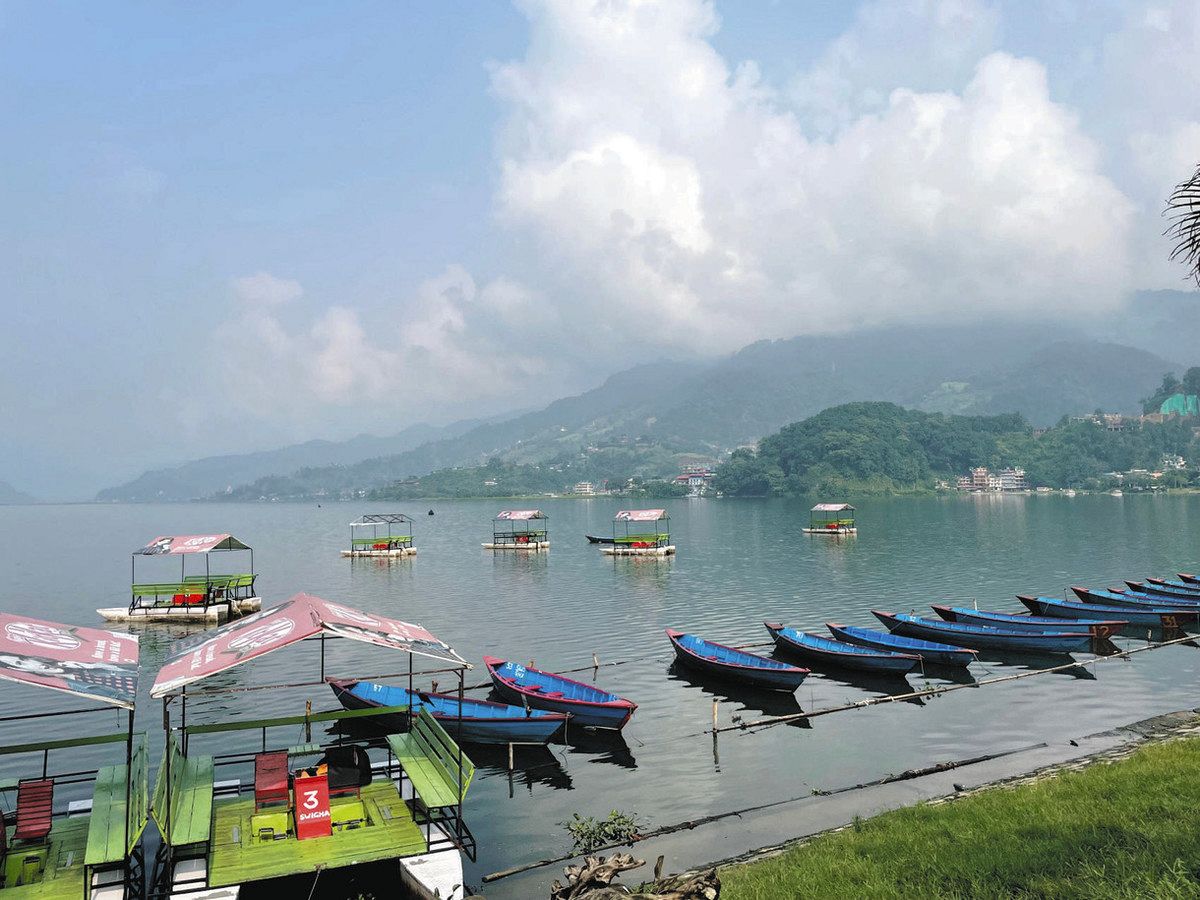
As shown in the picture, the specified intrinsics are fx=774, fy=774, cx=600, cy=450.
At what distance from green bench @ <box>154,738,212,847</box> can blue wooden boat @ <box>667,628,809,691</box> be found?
22.3 m

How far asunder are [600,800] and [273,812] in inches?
404

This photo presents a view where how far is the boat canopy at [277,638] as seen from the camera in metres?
15.7

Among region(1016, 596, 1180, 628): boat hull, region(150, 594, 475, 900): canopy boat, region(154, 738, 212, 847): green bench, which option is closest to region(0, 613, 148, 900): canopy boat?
region(154, 738, 212, 847): green bench

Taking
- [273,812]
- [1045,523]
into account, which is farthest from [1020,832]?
[1045,523]

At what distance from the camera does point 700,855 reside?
61.0ft

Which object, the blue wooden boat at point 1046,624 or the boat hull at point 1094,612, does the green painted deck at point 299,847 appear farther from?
the boat hull at point 1094,612

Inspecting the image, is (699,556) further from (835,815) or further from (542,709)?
(835,815)

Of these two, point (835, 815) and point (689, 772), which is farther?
point (689, 772)

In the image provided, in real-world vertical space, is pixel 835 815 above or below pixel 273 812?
below

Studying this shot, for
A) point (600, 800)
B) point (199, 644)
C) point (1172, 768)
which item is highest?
point (199, 644)

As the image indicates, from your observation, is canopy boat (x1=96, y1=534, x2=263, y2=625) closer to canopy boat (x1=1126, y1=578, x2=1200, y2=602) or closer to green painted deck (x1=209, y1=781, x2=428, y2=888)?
green painted deck (x1=209, y1=781, x2=428, y2=888)

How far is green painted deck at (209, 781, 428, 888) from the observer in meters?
14.2

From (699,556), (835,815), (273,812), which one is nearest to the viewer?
(273,812)

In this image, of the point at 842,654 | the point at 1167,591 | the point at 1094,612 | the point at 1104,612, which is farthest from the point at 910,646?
the point at 1167,591
